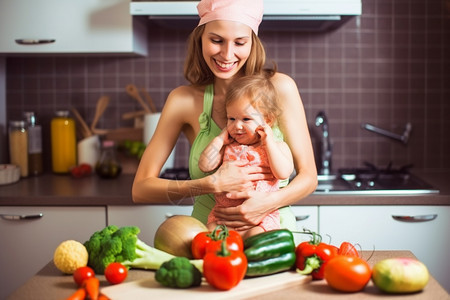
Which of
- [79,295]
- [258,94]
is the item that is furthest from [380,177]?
[79,295]

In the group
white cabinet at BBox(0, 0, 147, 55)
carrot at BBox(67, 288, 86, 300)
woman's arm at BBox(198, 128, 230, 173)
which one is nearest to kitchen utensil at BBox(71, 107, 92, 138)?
white cabinet at BBox(0, 0, 147, 55)

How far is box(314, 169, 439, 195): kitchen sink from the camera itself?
2.77 meters

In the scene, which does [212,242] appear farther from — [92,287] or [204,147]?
[204,147]

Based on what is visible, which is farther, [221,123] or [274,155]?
[221,123]

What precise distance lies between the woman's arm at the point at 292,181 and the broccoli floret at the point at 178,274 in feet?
1.42

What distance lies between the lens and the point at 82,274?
5.06ft

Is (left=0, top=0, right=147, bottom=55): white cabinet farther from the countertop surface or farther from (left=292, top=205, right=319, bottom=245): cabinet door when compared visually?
(left=292, top=205, right=319, bottom=245): cabinet door

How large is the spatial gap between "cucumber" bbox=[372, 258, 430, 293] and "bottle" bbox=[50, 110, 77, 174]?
85.3 inches

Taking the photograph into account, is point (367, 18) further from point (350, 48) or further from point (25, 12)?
point (25, 12)

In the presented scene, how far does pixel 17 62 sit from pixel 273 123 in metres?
1.87

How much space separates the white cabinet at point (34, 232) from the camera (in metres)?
2.80

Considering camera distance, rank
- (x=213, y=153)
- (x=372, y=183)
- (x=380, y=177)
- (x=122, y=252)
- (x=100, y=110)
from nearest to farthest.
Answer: (x=122, y=252) < (x=213, y=153) < (x=372, y=183) < (x=380, y=177) < (x=100, y=110)

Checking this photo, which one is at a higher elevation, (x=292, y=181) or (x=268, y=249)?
(x=292, y=181)

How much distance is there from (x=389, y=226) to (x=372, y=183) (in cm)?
25
